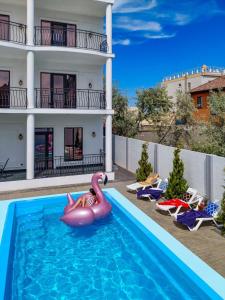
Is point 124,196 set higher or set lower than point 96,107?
lower

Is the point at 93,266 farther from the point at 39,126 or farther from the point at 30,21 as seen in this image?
the point at 30,21

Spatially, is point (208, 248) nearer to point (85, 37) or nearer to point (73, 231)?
point (73, 231)

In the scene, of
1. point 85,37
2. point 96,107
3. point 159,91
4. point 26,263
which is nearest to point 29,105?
point 96,107

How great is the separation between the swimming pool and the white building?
6.15m

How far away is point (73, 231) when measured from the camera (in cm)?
1057

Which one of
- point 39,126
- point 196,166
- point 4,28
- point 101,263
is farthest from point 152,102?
point 101,263

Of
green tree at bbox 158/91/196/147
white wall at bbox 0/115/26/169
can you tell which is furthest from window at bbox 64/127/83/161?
green tree at bbox 158/91/196/147

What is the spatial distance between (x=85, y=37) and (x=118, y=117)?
8.97 metres

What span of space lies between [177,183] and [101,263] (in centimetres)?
556

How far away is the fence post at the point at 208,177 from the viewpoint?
37.2 ft

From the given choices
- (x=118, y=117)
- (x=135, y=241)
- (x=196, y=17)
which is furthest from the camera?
(x=196, y=17)

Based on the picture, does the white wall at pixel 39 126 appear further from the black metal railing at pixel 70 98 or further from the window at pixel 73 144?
the black metal railing at pixel 70 98

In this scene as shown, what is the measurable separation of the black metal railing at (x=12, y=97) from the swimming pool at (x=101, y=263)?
840 centimetres

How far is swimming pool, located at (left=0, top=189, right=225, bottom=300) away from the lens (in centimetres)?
694
